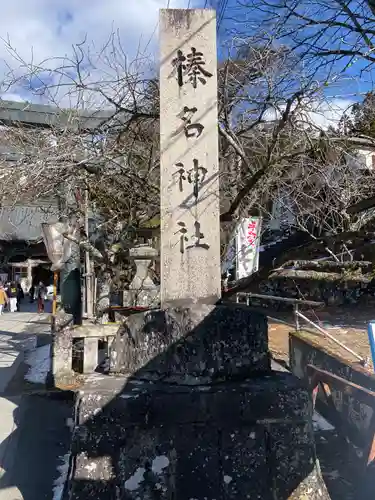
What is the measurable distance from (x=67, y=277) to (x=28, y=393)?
2589mm

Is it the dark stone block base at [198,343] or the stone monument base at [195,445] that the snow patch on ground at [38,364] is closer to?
the dark stone block base at [198,343]

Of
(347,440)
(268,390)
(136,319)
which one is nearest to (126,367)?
(136,319)

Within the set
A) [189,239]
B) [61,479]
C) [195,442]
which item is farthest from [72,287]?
[195,442]

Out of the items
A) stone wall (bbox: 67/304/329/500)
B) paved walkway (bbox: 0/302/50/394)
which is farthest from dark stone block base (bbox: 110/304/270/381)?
paved walkway (bbox: 0/302/50/394)

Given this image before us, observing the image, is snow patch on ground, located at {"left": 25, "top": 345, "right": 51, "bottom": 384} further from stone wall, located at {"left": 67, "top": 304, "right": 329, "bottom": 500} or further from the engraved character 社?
the engraved character 社

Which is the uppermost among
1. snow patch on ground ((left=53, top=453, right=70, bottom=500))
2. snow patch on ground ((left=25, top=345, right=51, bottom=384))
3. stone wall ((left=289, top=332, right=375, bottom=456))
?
stone wall ((left=289, top=332, right=375, bottom=456))

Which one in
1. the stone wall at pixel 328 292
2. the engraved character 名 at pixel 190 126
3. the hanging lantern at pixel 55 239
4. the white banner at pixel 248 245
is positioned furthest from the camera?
→ the stone wall at pixel 328 292

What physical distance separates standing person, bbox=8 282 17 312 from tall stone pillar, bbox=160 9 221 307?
2320cm

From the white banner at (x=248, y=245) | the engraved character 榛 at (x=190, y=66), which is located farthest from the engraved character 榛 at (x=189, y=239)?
the white banner at (x=248, y=245)

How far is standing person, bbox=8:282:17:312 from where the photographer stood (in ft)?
78.8

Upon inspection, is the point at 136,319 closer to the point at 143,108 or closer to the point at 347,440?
the point at 347,440

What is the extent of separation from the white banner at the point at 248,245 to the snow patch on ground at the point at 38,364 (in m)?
4.29

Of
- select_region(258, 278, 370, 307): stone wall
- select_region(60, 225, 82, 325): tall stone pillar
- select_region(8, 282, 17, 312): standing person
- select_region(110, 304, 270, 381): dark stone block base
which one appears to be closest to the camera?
select_region(110, 304, 270, 381): dark stone block base

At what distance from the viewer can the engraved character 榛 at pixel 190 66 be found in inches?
130
